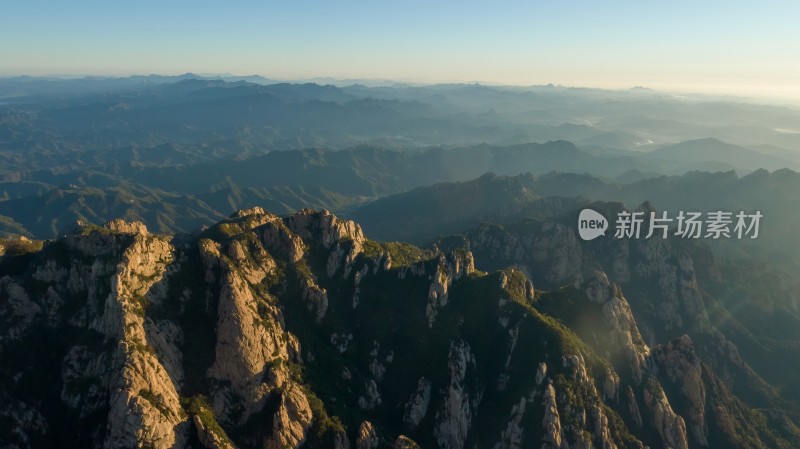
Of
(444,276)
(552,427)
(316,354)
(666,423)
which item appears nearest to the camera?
(552,427)

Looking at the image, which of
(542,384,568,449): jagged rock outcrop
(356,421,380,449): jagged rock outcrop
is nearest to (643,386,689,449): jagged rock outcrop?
(542,384,568,449): jagged rock outcrop

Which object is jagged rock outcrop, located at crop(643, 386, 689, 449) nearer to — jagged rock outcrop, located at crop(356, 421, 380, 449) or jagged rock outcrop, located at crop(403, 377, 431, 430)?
jagged rock outcrop, located at crop(403, 377, 431, 430)

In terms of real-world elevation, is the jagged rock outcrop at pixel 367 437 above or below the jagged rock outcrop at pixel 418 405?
above

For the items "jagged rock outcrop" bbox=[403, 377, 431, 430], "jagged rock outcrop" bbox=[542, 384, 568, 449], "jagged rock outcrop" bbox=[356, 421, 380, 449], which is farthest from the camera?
"jagged rock outcrop" bbox=[403, 377, 431, 430]

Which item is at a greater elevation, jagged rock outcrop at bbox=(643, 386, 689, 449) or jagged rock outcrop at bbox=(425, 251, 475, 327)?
jagged rock outcrop at bbox=(425, 251, 475, 327)

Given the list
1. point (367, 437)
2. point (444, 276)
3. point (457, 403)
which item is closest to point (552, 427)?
point (457, 403)

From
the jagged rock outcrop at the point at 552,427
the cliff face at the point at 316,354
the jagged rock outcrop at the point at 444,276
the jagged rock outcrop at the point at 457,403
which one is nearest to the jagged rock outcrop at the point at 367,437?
the cliff face at the point at 316,354

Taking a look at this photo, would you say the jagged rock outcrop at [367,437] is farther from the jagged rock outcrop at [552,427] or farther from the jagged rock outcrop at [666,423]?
the jagged rock outcrop at [666,423]

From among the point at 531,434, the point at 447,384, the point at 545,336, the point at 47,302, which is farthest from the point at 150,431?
the point at 545,336

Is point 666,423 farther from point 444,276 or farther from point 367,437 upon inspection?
point 367,437

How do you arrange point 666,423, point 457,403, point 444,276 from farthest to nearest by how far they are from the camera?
point 444,276
point 666,423
point 457,403
